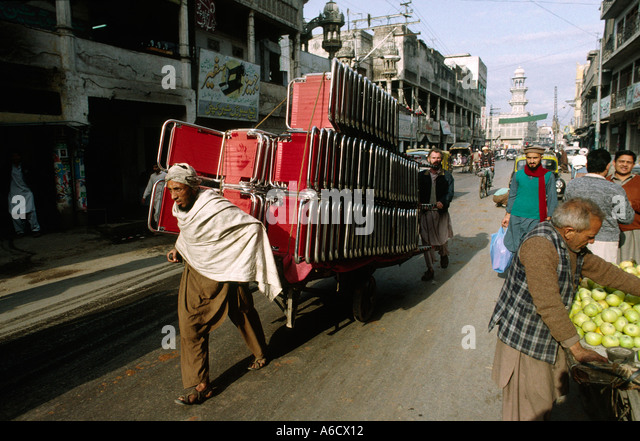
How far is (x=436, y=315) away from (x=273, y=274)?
8.57ft

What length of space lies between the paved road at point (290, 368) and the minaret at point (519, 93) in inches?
5669

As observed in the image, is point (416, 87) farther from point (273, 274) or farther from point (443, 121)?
Answer: point (273, 274)

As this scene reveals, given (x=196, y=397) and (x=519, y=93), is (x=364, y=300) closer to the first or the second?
(x=196, y=397)

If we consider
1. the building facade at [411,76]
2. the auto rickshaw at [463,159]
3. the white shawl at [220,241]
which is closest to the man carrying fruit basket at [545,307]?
the white shawl at [220,241]

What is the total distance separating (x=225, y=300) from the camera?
3.45 m

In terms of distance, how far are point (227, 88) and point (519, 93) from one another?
138m

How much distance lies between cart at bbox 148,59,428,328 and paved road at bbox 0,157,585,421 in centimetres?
49

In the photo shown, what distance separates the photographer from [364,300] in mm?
4922

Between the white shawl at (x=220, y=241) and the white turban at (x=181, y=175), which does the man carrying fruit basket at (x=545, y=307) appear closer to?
the white shawl at (x=220, y=241)

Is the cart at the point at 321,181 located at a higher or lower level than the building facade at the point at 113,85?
lower

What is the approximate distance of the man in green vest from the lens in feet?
17.4

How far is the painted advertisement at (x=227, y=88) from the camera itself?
13922mm

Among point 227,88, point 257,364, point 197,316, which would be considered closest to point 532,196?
point 257,364

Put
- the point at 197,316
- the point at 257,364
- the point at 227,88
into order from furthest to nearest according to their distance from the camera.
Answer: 1. the point at 227,88
2. the point at 257,364
3. the point at 197,316
